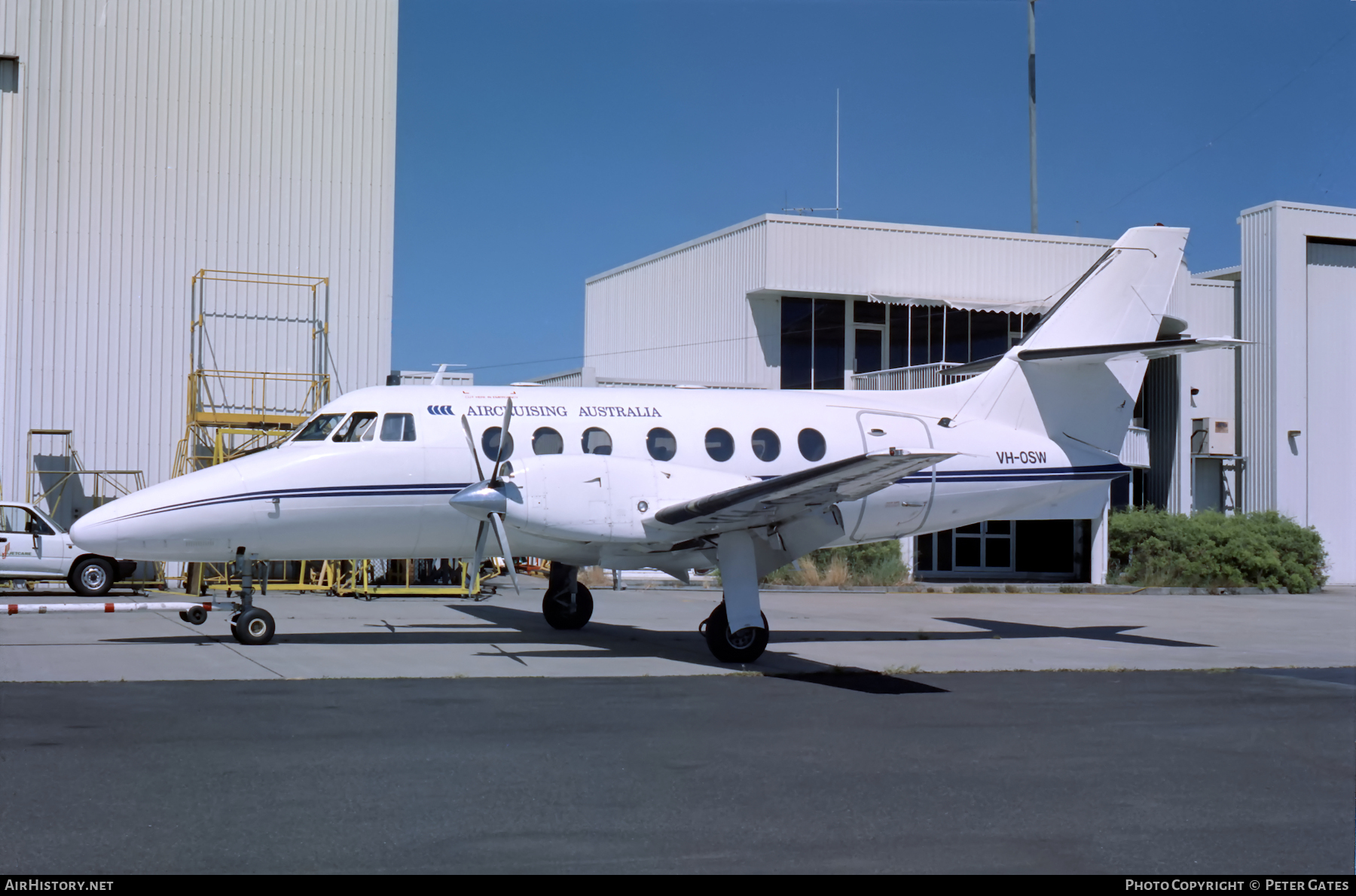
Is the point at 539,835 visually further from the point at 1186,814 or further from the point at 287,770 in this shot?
the point at 1186,814

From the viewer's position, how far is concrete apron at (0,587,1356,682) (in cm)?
1214

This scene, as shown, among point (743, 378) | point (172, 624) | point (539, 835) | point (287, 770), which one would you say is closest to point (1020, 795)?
point (539, 835)

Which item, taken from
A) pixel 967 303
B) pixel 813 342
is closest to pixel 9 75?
pixel 813 342

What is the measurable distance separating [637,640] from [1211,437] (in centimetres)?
2383

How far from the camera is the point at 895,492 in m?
15.2

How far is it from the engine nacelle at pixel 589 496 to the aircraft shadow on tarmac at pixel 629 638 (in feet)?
4.74

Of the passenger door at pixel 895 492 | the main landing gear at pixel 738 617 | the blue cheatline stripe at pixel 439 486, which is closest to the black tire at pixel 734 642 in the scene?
the main landing gear at pixel 738 617

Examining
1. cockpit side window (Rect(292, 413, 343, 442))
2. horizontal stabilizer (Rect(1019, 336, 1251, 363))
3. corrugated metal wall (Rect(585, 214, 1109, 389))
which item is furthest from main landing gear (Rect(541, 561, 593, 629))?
corrugated metal wall (Rect(585, 214, 1109, 389))

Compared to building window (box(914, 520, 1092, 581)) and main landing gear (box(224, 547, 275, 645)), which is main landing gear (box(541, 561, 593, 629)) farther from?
building window (box(914, 520, 1092, 581))

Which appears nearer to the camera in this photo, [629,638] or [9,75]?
[629,638]

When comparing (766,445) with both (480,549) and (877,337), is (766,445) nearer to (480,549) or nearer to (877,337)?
(480,549)

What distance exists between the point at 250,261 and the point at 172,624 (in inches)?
424

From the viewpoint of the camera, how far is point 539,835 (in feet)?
19.3

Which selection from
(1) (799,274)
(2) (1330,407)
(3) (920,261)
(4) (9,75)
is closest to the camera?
(4) (9,75)
